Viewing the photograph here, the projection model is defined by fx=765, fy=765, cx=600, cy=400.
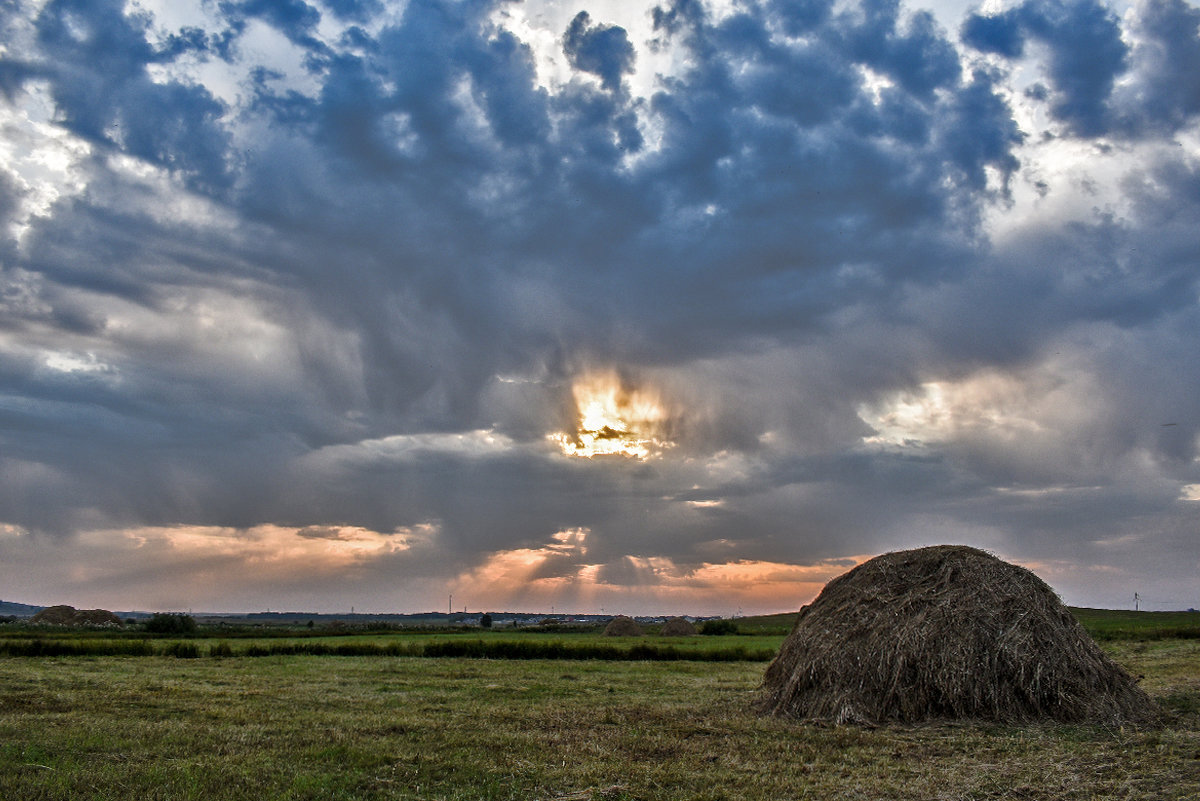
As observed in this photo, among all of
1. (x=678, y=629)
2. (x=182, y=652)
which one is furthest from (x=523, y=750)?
(x=678, y=629)

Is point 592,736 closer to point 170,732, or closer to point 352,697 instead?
point 170,732

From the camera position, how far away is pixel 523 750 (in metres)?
13.3

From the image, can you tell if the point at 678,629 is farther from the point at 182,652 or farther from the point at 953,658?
the point at 953,658

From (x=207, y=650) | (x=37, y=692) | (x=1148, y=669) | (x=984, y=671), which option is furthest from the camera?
(x=207, y=650)

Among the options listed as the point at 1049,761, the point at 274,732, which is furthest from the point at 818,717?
the point at 274,732

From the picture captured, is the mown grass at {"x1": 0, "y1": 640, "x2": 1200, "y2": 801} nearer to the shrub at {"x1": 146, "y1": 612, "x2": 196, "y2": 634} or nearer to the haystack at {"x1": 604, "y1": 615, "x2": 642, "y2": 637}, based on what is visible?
the haystack at {"x1": 604, "y1": 615, "x2": 642, "y2": 637}

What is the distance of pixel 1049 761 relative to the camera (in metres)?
12.7

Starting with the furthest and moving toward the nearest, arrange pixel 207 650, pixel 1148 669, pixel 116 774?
pixel 207 650 < pixel 1148 669 < pixel 116 774

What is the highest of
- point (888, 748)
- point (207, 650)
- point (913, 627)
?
point (913, 627)

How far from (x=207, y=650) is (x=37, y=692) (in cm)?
2717

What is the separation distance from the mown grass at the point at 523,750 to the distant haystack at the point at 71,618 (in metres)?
114

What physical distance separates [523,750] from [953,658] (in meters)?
10.5

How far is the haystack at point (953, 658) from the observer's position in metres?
17.1

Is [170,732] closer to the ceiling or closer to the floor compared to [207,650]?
closer to the ceiling
